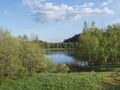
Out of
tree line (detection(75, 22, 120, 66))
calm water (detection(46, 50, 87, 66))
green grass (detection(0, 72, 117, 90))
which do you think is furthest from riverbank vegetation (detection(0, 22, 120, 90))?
tree line (detection(75, 22, 120, 66))

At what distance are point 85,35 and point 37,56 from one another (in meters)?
26.3

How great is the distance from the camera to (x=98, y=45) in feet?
161

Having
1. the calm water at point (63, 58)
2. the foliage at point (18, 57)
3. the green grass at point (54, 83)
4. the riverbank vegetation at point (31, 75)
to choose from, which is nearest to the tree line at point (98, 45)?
the calm water at point (63, 58)

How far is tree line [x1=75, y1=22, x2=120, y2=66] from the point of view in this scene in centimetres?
4800

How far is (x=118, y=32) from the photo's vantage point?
5384 cm

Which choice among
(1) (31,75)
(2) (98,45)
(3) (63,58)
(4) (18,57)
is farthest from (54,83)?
(3) (63,58)

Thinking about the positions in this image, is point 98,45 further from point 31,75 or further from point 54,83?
point 54,83

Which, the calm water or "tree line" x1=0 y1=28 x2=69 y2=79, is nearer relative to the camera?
"tree line" x1=0 y1=28 x2=69 y2=79

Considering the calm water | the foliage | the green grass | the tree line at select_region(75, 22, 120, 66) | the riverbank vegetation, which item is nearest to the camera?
the green grass

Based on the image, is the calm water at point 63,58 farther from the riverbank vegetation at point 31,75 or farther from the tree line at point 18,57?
the riverbank vegetation at point 31,75

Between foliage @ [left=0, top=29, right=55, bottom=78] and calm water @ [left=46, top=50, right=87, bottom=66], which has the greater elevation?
foliage @ [left=0, top=29, right=55, bottom=78]

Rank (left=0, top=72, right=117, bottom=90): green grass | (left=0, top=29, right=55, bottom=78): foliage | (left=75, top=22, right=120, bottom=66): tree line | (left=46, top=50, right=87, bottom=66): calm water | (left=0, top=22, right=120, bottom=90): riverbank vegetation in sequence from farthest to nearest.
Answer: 1. (left=75, top=22, right=120, bottom=66): tree line
2. (left=46, top=50, right=87, bottom=66): calm water
3. (left=0, top=29, right=55, bottom=78): foliage
4. (left=0, top=22, right=120, bottom=90): riverbank vegetation
5. (left=0, top=72, right=117, bottom=90): green grass

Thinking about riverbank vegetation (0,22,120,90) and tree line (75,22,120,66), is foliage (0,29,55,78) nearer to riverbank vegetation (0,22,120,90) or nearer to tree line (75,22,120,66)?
riverbank vegetation (0,22,120,90)

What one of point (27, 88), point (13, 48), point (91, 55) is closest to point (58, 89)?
point (27, 88)
